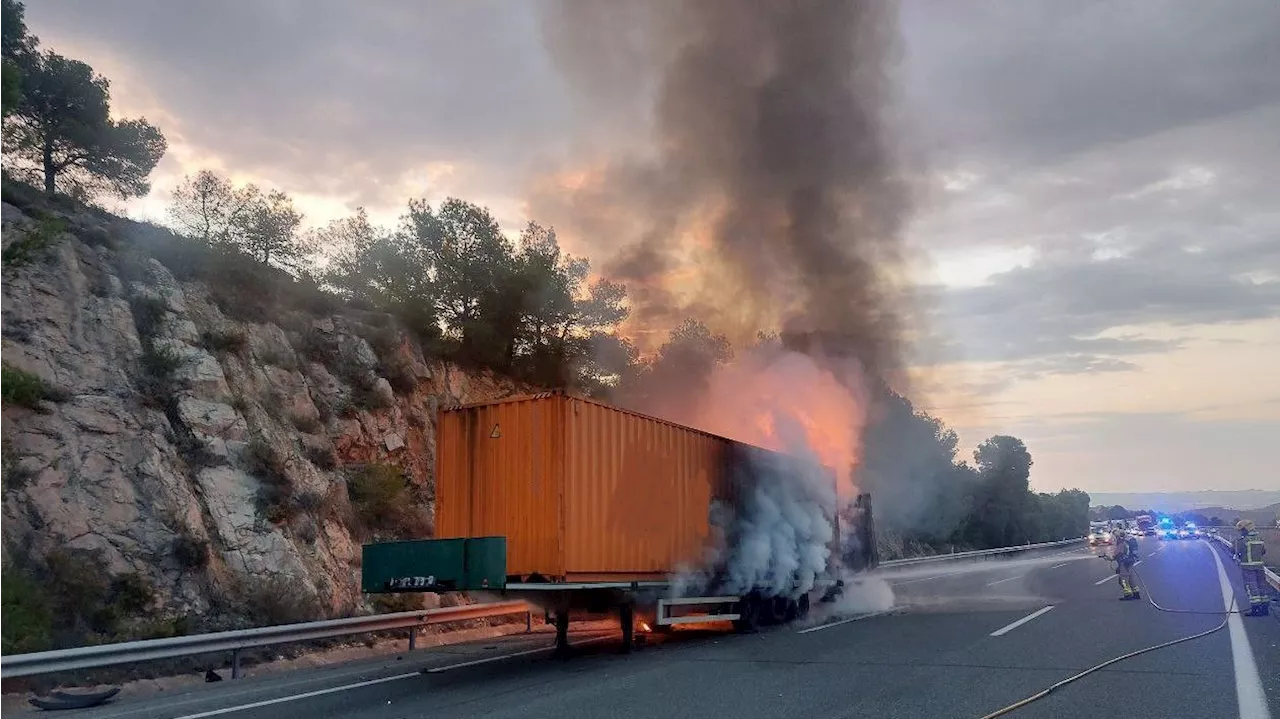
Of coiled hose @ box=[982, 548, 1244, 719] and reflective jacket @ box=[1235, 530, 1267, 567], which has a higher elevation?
reflective jacket @ box=[1235, 530, 1267, 567]

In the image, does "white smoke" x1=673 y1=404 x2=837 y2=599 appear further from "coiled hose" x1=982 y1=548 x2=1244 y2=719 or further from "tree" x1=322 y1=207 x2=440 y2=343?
"tree" x1=322 y1=207 x2=440 y2=343

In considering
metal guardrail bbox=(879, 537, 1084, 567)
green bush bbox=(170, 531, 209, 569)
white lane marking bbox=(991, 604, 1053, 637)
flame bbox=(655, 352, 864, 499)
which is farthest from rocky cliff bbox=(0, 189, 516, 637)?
metal guardrail bbox=(879, 537, 1084, 567)

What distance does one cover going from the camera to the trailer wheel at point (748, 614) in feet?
49.3

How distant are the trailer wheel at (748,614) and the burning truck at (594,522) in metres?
0.03

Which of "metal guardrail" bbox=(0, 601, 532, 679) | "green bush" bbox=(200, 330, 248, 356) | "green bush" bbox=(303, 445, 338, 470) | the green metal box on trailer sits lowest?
"metal guardrail" bbox=(0, 601, 532, 679)

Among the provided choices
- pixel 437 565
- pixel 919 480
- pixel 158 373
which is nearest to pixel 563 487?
pixel 437 565

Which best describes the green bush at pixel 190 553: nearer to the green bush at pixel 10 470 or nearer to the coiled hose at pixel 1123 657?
the green bush at pixel 10 470

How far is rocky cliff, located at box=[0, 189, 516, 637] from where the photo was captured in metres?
14.0

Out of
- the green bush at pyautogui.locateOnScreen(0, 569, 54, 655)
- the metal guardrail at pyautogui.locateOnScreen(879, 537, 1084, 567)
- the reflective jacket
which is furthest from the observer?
the metal guardrail at pyautogui.locateOnScreen(879, 537, 1084, 567)

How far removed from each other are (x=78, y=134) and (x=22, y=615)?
1809cm

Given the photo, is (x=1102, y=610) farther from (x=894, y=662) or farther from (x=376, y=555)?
(x=376, y=555)

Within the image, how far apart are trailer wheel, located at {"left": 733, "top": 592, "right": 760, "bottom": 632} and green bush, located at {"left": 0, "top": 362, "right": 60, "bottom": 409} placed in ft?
41.2

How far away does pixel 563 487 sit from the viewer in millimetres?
10789

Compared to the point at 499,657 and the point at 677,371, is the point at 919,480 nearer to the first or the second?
the point at 677,371
